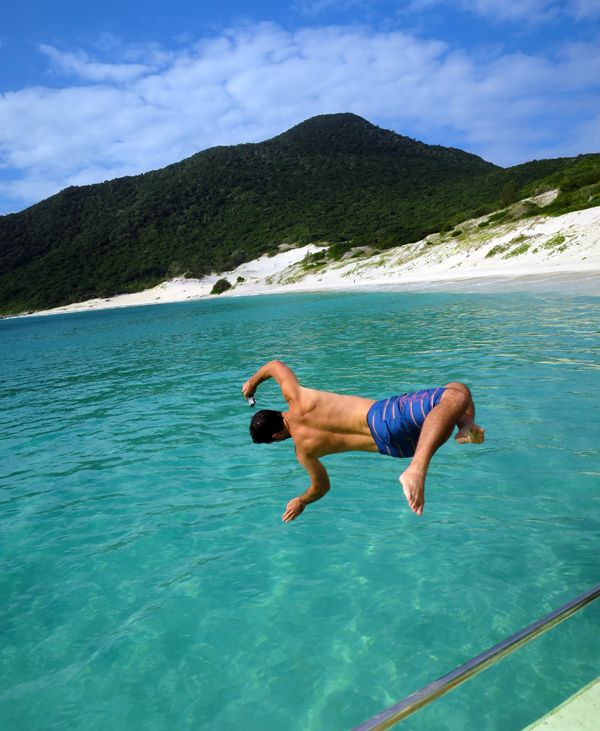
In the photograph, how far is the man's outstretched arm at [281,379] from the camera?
11.6 feet

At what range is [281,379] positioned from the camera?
3.73 m

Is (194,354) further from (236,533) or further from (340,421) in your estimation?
(340,421)

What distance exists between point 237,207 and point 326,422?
109407 millimetres

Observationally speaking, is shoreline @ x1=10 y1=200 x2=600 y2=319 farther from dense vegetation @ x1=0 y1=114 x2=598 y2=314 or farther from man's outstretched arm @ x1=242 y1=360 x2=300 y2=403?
man's outstretched arm @ x1=242 y1=360 x2=300 y2=403

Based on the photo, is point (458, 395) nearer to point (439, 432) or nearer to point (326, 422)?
point (439, 432)

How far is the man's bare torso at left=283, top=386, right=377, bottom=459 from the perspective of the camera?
3.45 meters

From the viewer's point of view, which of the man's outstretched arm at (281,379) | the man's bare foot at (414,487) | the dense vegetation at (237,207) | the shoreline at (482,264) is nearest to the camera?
the man's bare foot at (414,487)

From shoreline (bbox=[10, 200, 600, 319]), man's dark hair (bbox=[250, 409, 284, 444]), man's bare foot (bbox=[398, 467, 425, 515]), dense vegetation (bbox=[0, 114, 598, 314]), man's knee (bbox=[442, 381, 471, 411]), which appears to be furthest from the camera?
dense vegetation (bbox=[0, 114, 598, 314])

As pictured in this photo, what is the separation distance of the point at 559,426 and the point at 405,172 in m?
114

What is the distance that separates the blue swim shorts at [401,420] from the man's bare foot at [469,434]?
0.80ft

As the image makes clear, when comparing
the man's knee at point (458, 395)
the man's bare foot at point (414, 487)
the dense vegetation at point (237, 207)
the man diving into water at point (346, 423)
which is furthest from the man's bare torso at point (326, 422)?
the dense vegetation at point (237, 207)

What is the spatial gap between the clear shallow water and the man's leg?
4.71 feet

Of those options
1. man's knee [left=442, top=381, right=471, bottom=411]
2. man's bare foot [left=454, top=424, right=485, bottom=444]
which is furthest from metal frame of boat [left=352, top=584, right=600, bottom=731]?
man's knee [left=442, top=381, right=471, bottom=411]

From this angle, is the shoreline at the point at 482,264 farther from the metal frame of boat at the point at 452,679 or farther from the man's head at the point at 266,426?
the metal frame of boat at the point at 452,679
